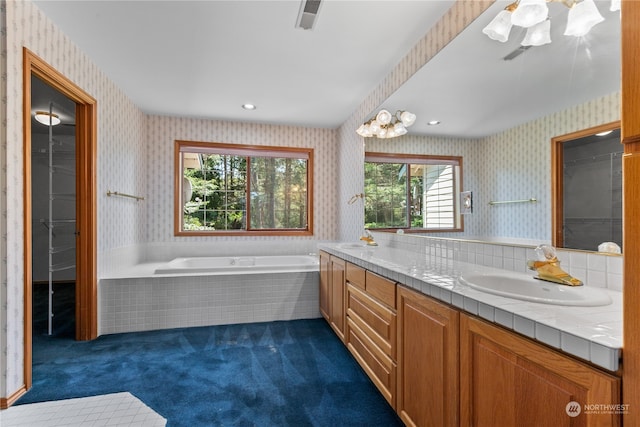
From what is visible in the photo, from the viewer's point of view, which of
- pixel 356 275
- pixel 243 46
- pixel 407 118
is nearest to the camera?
pixel 356 275

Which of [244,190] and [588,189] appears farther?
[244,190]

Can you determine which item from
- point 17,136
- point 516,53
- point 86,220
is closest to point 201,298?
point 86,220

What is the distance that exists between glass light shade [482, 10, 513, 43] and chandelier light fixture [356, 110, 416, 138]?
87cm

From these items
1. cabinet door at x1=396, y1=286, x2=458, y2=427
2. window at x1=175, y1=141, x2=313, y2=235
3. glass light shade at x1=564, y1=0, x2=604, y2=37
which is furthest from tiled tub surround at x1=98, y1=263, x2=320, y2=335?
glass light shade at x1=564, y1=0, x2=604, y2=37

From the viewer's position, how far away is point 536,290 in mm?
1167

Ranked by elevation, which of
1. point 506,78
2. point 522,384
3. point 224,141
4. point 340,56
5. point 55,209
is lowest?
point 522,384

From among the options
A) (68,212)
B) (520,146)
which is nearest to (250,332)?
(520,146)

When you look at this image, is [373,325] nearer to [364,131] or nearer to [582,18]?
[582,18]

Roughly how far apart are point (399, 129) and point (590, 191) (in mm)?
1530

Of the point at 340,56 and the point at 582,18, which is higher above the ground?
the point at 340,56

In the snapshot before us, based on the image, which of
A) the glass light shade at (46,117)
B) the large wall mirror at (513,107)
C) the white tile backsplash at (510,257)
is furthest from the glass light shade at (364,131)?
the glass light shade at (46,117)

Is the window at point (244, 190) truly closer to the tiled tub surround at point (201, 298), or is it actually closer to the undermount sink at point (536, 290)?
the tiled tub surround at point (201, 298)

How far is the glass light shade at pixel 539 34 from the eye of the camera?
1291mm

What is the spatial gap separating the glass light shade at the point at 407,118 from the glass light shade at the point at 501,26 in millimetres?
866
